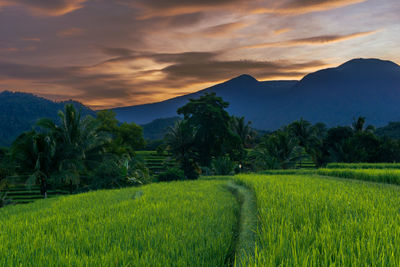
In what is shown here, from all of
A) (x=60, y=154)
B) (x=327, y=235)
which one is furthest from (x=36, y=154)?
(x=327, y=235)

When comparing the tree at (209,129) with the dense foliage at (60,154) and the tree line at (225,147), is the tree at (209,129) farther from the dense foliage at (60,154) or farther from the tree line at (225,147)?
the dense foliage at (60,154)

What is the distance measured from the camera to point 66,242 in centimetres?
436

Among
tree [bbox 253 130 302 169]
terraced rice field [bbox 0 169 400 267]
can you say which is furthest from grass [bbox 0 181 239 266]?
tree [bbox 253 130 302 169]

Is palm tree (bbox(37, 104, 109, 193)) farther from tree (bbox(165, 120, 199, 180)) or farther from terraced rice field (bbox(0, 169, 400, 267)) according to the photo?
terraced rice field (bbox(0, 169, 400, 267))

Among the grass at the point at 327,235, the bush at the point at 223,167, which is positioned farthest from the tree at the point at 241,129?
the grass at the point at 327,235

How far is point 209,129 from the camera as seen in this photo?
2938 cm

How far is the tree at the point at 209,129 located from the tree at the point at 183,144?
572 millimetres

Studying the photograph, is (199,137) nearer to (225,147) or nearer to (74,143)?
(225,147)

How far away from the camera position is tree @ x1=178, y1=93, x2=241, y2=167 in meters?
29.3

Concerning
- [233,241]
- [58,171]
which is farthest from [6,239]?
[58,171]

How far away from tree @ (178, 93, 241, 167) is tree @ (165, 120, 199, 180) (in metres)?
0.57

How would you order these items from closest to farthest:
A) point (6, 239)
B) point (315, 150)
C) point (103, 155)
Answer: point (6, 239) < point (103, 155) < point (315, 150)

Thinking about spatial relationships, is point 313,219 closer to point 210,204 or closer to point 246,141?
point 210,204

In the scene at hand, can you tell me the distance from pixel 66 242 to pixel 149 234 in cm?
134
